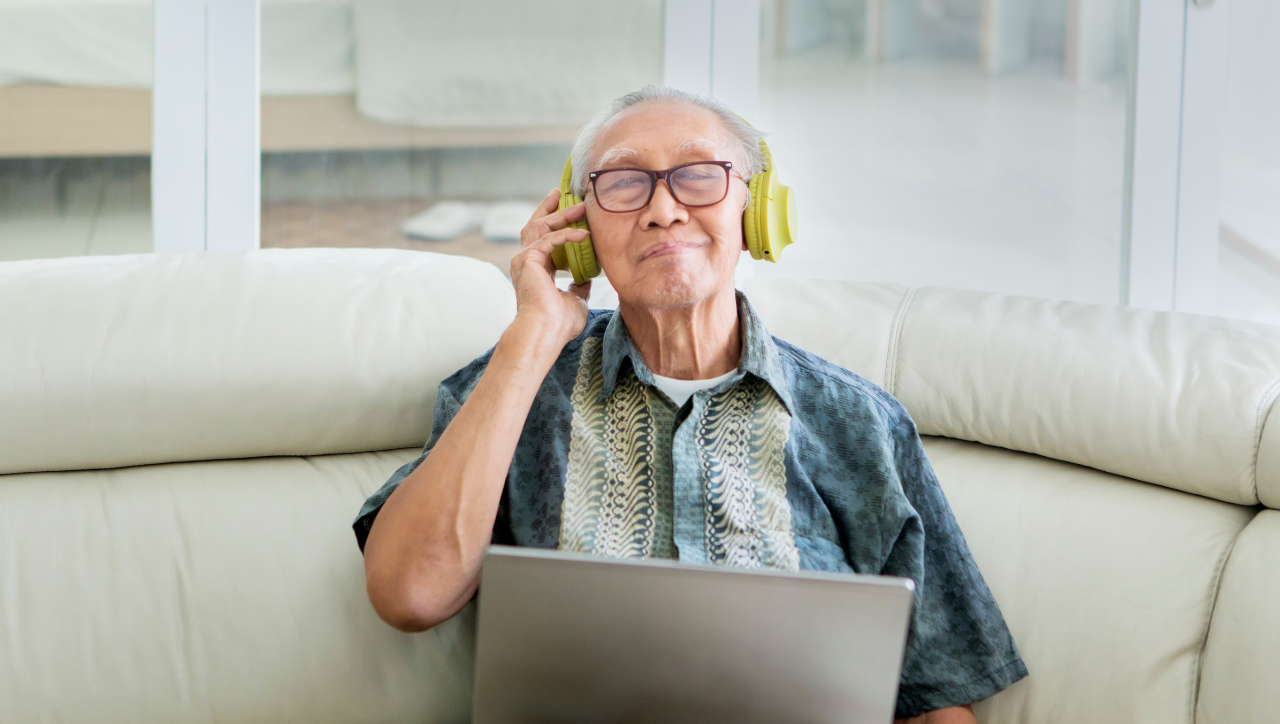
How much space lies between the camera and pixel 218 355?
56.1 inches

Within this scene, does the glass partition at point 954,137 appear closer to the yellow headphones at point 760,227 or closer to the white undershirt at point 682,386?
the yellow headphones at point 760,227

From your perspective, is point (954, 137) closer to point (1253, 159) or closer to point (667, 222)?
point (1253, 159)

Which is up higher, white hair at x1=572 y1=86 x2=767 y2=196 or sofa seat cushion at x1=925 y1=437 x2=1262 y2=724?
white hair at x1=572 y1=86 x2=767 y2=196

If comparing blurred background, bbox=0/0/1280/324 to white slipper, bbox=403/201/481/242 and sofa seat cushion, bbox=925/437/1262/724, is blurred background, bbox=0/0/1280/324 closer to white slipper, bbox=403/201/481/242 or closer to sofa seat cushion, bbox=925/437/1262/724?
white slipper, bbox=403/201/481/242

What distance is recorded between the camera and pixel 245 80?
7.33 feet

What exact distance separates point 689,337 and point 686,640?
2.01 feet

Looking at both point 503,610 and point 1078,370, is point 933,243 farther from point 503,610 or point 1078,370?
point 503,610

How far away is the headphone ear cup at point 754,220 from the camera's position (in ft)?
4.70

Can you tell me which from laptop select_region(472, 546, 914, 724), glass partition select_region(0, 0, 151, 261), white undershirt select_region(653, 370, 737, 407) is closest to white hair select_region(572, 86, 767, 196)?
white undershirt select_region(653, 370, 737, 407)

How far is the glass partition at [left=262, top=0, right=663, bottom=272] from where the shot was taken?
2363 millimetres

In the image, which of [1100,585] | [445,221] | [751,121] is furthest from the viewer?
[445,221]

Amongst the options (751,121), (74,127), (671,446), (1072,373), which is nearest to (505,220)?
(751,121)

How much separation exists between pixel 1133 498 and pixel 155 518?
4.61 feet

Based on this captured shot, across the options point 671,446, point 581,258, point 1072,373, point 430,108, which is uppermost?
point 430,108
